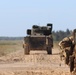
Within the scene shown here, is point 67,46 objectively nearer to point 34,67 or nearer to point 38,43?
point 34,67

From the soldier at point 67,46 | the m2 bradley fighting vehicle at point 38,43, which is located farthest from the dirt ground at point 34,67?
the m2 bradley fighting vehicle at point 38,43

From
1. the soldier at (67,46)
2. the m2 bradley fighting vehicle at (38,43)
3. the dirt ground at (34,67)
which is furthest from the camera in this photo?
the m2 bradley fighting vehicle at (38,43)

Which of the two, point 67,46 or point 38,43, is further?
point 38,43

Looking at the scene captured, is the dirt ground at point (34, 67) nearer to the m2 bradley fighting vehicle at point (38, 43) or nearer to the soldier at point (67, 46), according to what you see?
the soldier at point (67, 46)

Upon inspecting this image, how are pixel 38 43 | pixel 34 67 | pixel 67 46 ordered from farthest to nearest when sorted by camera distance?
1. pixel 38 43
2. pixel 34 67
3. pixel 67 46

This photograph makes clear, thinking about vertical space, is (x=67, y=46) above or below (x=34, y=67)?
above

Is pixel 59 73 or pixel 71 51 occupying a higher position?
pixel 71 51

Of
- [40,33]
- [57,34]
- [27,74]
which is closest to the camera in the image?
[27,74]

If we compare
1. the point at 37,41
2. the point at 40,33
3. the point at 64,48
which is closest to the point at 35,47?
the point at 37,41

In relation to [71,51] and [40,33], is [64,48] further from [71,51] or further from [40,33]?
[40,33]

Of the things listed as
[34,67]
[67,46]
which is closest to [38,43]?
[34,67]

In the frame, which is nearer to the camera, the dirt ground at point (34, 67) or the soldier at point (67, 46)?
the soldier at point (67, 46)

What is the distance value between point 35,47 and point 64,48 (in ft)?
74.3

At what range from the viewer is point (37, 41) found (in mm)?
35875
